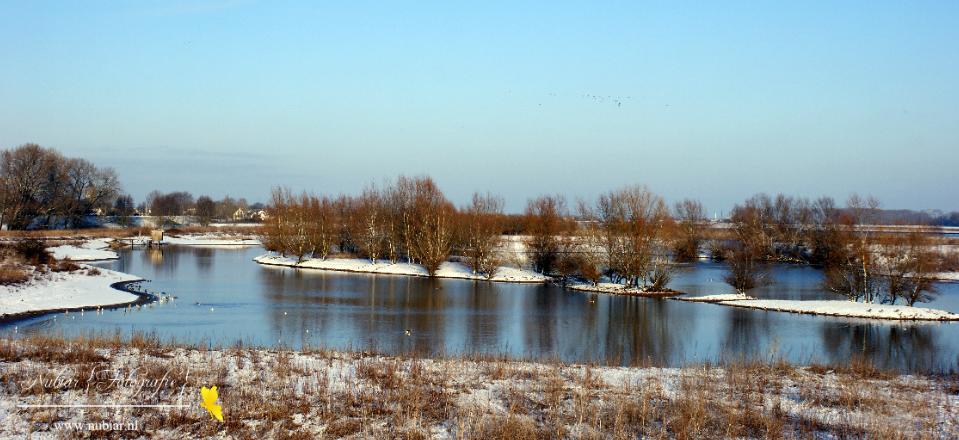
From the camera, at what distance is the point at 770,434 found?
25.8ft

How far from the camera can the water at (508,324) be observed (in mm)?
19875

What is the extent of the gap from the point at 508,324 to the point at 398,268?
82.3 ft

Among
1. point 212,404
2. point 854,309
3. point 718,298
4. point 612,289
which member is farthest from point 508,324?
point 212,404

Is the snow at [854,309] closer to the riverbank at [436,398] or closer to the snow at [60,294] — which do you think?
the riverbank at [436,398]

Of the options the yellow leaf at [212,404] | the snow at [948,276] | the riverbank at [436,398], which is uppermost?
the yellow leaf at [212,404]

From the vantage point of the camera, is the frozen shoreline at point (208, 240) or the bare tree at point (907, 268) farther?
the frozen shoreline at point (208, 240)

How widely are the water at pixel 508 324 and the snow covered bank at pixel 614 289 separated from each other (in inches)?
56.7

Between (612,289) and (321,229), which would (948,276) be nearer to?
(612,289)

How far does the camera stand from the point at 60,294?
1107 inches

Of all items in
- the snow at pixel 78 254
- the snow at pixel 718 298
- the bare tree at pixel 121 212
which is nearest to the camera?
the snow at pixel 718 298

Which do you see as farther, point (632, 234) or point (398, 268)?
point (398, 268)

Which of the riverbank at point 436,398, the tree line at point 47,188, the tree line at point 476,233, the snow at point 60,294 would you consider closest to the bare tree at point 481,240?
the tree line at point 476,233

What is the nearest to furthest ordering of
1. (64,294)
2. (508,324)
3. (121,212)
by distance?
1. (508,324)
2. (64,294)
3. (121,212)

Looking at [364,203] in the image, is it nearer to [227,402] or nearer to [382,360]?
[382,360]
